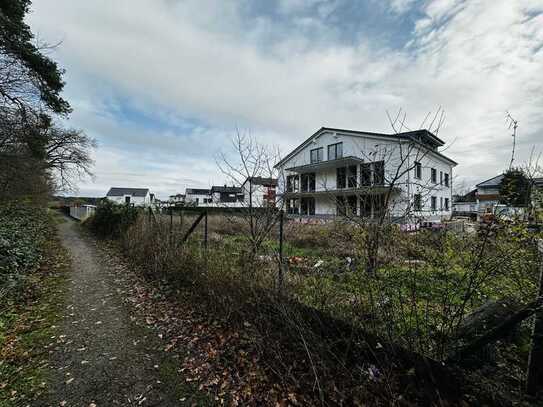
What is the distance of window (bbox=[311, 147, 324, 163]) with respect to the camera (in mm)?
24900

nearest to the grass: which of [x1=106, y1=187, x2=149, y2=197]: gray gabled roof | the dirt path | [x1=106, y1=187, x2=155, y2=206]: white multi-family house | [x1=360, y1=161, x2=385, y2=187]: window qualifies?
the dirt path

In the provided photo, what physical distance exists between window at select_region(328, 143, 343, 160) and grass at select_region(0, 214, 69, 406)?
72.4ft

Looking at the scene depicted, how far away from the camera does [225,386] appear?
2.66 meters

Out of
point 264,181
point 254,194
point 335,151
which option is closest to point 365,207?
point 264,181

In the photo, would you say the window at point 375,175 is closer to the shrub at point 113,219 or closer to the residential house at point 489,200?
the residential house at point 489,200

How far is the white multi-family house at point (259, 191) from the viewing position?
504 centimetres

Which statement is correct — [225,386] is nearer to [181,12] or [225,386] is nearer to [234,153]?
[234,153]

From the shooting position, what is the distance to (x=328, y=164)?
23312 millimetres

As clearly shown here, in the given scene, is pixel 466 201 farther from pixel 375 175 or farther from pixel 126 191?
pixel 126 191

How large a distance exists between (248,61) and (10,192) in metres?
13.4

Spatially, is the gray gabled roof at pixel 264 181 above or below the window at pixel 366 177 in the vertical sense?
below

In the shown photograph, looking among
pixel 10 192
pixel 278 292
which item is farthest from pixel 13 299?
pixel 10 192

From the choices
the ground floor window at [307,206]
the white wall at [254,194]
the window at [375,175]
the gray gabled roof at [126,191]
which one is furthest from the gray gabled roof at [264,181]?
the gray gabled roof at [126,191]

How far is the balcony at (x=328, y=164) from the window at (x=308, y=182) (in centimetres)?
69
